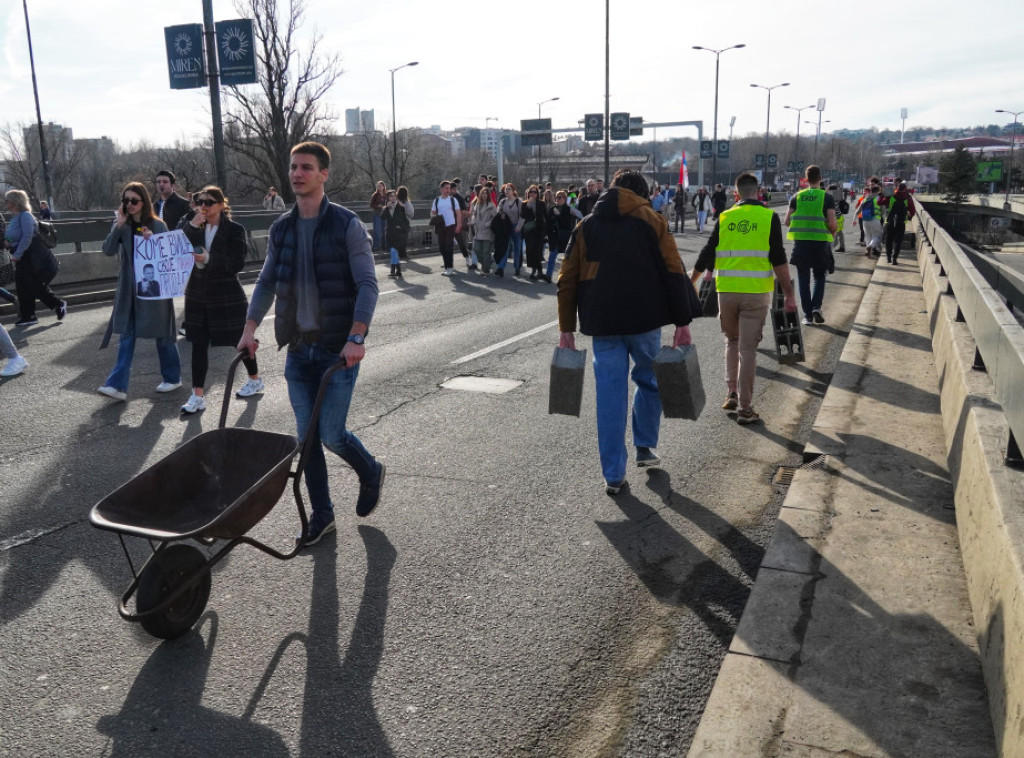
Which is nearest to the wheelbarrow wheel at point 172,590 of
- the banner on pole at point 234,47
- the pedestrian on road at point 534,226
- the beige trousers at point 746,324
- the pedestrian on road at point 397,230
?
the beige trousers at point 746,324

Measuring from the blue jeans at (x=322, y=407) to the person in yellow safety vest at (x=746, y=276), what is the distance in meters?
3.25

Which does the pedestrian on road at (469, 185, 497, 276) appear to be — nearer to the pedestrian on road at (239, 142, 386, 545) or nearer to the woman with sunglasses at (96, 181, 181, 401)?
the woman with sunglasses at (96, 181, 181, 401)

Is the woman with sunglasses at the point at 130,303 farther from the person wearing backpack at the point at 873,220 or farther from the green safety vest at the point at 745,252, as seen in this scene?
the person wearing backpack at the point at 873,220

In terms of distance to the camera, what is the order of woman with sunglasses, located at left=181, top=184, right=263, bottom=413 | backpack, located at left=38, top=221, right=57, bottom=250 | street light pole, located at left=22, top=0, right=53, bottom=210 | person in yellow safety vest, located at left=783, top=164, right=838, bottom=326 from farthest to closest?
1. street light pole, located at left=22, top=0, right=53, bottom=210
2. backpack, located at left=38, top=221, right=57, bottom=250
3. person in yellow safety vest, located at left=783, top=164, right=838, bottom=326
4. woman with sunglasses, located at left=181, top=184, right=263, bottom=413

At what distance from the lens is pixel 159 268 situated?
26.3 feet

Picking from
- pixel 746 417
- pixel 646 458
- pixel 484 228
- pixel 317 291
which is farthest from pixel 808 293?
pixel 317 291

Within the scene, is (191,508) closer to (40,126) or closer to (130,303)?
(130,303)

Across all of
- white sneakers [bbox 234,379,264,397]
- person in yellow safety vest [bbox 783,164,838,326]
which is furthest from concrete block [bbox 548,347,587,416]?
person in yellow safety vest [bbox 783,164,838,326]

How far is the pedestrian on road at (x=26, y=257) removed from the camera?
11453mm

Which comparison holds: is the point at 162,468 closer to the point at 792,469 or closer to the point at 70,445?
the point at 70,445

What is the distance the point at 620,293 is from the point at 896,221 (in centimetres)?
1703

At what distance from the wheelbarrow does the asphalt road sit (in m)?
0.22

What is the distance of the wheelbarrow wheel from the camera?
145 inches

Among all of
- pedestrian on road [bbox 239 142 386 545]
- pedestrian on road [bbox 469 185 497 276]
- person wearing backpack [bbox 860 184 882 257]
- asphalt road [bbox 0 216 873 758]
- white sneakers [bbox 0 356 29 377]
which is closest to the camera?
asphalt road [bbox 0 216 873 758]
